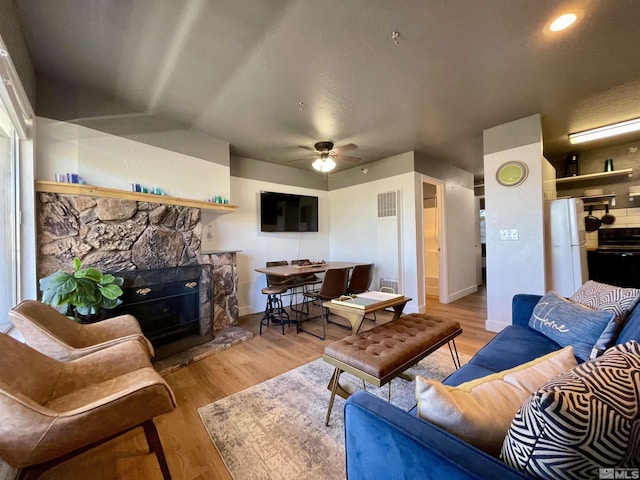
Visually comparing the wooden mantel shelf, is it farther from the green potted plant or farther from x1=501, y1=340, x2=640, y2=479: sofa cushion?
x1=501, y1=340, x2=640, y2=479: sofa cushion

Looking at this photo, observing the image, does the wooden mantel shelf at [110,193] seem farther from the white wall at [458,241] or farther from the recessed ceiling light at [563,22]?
the white wall at [458,241]

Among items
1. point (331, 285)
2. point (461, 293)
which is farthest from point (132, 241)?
point (461, 293)

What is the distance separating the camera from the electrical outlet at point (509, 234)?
3052mm

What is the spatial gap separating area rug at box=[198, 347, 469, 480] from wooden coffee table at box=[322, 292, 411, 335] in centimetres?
55

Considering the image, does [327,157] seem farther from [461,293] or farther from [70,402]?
[461,293]

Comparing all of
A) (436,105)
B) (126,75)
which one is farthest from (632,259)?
(126,75)

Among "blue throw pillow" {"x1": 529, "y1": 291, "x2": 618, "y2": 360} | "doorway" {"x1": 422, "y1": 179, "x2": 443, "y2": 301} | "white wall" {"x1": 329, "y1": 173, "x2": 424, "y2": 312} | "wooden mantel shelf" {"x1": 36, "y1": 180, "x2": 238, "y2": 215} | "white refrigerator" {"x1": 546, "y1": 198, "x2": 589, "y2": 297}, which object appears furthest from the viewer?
"doorway" {"x1": 422, "y1": 179, "x2": 443, "y2": 301}

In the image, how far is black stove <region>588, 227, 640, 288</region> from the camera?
336cm

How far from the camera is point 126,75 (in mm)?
2223

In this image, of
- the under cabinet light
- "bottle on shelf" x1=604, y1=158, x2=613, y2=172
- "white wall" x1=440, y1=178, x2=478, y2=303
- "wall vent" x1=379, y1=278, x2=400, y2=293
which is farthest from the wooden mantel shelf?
"bottle on shelf" x1=604, y1=158, x2=613, y2=172

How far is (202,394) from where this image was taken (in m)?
2.00

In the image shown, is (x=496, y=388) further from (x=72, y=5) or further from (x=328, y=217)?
(x=328, y=217)

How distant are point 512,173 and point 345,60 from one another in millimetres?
2406

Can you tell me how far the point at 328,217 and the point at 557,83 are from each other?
3788 mm
